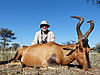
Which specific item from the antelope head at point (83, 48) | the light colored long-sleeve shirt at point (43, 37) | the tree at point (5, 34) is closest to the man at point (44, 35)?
the light colored long-sleeve shirt at point (43, 37)

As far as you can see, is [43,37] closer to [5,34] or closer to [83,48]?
[83,48]

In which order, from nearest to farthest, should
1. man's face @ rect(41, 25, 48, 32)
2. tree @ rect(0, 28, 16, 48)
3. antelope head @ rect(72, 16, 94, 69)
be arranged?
antelope head @ rect(72, 16, 94, 69), man's face @ rect(41, 25, 48, 32), tree @ rect(0, 28, 16, 48)

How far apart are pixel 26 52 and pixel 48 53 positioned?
86 cm

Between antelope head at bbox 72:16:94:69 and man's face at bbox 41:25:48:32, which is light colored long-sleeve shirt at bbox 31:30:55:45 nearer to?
man's face at bbox 41:25:48:32

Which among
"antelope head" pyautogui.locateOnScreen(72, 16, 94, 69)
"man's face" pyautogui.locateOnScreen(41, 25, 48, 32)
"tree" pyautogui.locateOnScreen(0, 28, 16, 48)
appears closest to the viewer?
"antelope head" pyautogui.locateOnScreen(72, 16, 94, 69)

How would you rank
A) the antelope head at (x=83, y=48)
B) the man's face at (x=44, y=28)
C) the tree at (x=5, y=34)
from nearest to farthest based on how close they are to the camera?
1. the antelope head at (x=83, y=48)
2. the man's face at (x=44, y=28)
3. the tree at (x=5, y=34)

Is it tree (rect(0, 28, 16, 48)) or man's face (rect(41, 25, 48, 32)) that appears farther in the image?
tree (rect(0, 28, 16, 48))

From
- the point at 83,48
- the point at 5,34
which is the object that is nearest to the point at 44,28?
the point at 83,48

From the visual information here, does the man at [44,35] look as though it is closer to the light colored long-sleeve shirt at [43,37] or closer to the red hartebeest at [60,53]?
the light colored long-sleeve shirt at [43,37]

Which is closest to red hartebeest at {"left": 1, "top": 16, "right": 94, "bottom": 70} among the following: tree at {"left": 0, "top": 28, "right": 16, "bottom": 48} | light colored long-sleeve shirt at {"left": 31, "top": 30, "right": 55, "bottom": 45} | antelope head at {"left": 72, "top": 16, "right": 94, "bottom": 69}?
antelope head at {"left": 72, "top": 16, "right": 94, "bottom": 69}

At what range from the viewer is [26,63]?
4461 mm

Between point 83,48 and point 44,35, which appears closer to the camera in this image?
point 83,48

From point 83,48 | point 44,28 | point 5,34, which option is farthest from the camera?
point 5,34

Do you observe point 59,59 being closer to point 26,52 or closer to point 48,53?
point 48,53
